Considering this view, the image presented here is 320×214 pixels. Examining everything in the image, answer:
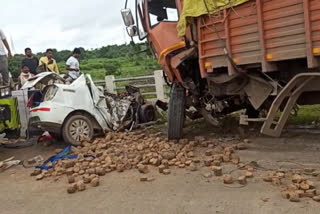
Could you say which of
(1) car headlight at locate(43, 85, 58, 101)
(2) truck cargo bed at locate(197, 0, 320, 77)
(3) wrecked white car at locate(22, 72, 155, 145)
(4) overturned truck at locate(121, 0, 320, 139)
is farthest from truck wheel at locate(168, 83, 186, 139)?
(1) car headlight at locate(43, 85, 58, 101)

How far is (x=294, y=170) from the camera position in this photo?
477 centimetres

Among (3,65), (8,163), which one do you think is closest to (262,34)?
(8,163)

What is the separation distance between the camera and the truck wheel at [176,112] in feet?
23.5

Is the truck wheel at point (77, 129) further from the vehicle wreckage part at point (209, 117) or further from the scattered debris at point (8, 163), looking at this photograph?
the vehicle wreckage part at point (209, 117)

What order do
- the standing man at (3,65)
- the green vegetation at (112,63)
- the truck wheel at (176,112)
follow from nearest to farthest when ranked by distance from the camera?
the truck wheel at (176,112) < the standing man at (3,65) < the green vegetation at (112,63)

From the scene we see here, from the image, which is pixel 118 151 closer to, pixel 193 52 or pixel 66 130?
pixel 66 130

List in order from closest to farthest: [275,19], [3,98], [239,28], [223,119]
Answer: [275,19] < [239,28] < [3,98] < [223,119]

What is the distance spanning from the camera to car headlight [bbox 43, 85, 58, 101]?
25.0 ft

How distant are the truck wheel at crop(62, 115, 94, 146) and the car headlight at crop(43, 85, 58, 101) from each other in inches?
20.6

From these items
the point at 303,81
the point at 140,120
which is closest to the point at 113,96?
the point at 140,120

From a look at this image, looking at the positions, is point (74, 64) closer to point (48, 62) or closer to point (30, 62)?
point (48, 62)

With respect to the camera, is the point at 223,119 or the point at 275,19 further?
the point at 223,119

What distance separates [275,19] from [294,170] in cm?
185

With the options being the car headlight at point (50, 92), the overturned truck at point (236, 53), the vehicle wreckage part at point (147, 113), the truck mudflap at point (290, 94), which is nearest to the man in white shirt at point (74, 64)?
the vehicle wreckage part at point (147, 113)
